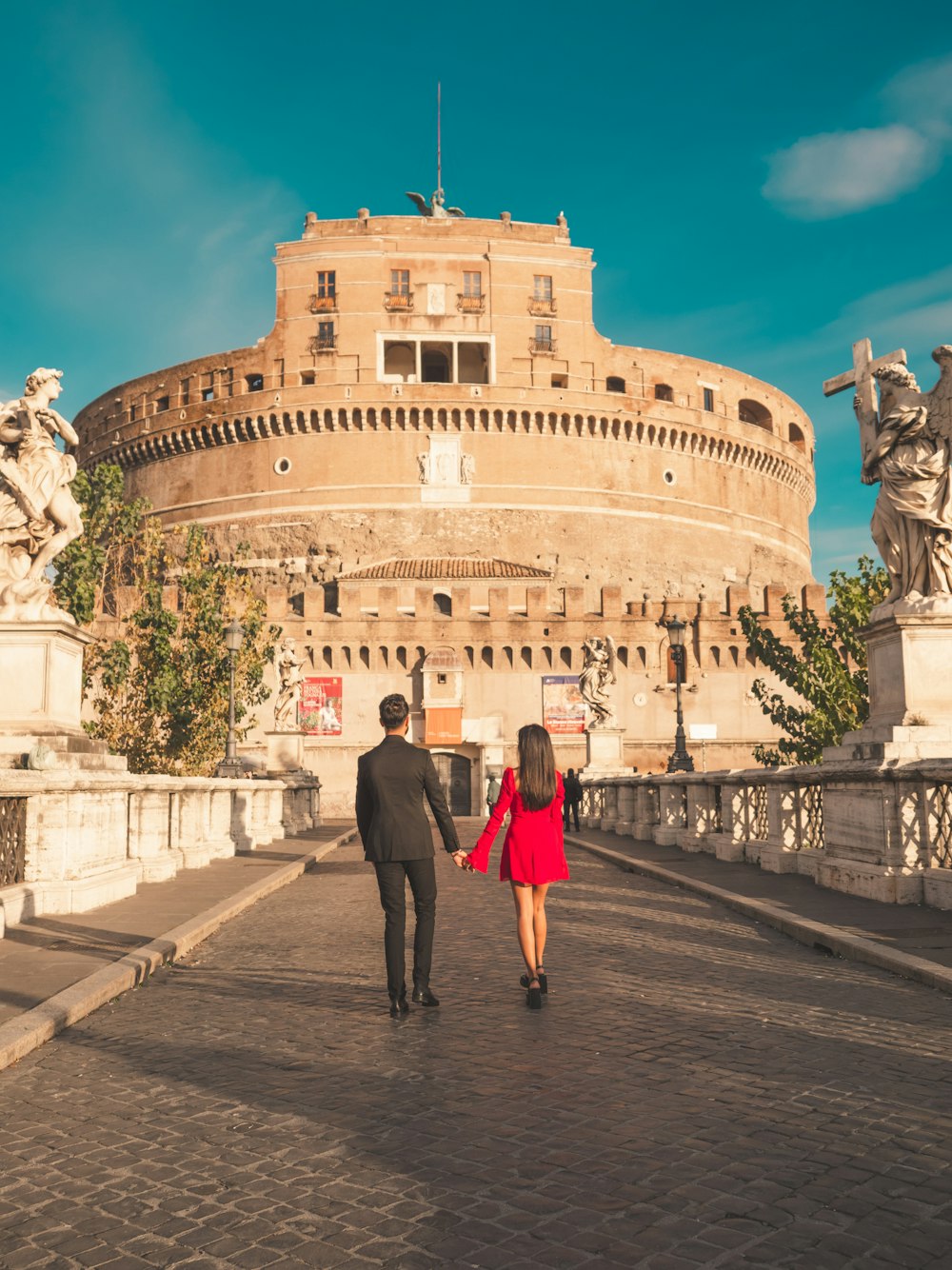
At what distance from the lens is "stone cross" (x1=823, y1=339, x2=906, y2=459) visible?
9500 mm

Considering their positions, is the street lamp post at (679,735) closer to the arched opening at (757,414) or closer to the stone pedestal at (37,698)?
the stone pedestal at (37,698)

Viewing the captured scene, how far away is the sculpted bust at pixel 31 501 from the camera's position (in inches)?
363

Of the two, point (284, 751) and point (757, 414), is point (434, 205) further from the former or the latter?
point (284, 751)

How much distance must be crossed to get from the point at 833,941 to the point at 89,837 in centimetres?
542

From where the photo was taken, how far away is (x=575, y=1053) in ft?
15.9

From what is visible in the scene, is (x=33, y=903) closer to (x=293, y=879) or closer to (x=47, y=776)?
(x=47, y=776)

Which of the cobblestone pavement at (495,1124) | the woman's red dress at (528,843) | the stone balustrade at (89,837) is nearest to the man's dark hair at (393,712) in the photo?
the woman's red dress at (528,843)

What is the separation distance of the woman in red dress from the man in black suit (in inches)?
11.7

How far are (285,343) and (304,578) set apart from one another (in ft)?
40.9

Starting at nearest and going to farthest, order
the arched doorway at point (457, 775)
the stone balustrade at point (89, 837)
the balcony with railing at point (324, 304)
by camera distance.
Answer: the stone balustrade at point (89, 837), the arched doorway at point (457, 775), the balcony with railing at point (324, 304)

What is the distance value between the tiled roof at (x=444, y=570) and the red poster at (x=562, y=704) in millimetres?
6657

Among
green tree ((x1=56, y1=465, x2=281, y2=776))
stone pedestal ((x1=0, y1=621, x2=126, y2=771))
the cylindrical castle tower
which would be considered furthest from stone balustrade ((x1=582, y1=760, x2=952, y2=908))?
the cylindrical castle tower

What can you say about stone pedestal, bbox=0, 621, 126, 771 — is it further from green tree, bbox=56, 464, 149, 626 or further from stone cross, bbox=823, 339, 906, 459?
green tree, bbox=56, 464, 149, 626

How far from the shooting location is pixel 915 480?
894 cm
